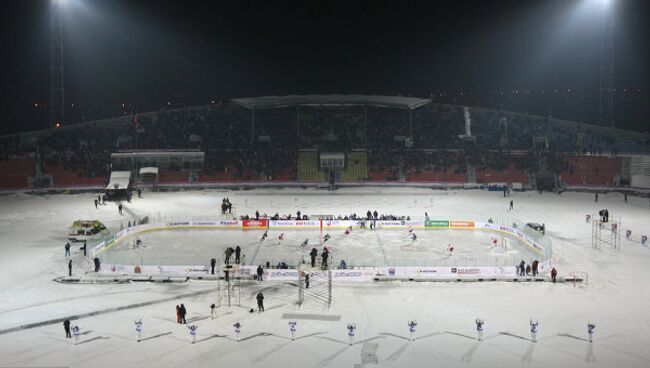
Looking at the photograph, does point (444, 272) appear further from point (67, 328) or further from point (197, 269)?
point (67, 328)

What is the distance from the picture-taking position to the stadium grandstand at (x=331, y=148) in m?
68.2

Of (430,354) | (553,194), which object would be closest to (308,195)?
(553,194)

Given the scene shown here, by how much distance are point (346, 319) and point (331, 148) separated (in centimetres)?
5147

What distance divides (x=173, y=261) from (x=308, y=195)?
101 feet

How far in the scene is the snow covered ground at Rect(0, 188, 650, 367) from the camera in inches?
833

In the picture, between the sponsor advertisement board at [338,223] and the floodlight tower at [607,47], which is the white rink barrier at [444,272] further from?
the floodlight tower at [607,47]

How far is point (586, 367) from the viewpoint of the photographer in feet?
66.2

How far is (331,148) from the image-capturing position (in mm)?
75812

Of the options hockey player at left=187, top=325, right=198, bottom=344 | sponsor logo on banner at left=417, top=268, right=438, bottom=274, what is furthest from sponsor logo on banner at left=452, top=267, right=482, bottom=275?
hockey player at left=187, top=325, right=198, bottom=344

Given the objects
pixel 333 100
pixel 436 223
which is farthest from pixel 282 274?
pixel 333 100

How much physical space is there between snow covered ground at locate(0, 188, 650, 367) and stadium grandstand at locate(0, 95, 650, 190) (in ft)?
96.7

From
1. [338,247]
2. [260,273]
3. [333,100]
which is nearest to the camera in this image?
[260,273]

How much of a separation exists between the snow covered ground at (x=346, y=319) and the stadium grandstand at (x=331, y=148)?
2948 cm

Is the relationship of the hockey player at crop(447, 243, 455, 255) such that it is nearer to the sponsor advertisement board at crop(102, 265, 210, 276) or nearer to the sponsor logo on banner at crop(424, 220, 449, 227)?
the sponsor logo on banner at crop(424, 220, 449, 227)
